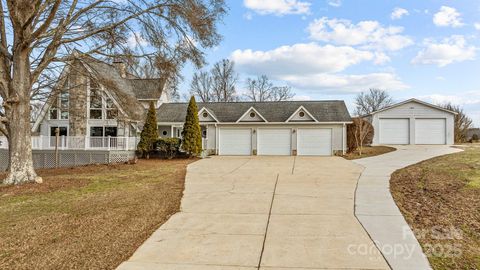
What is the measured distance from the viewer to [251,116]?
23.9 meters

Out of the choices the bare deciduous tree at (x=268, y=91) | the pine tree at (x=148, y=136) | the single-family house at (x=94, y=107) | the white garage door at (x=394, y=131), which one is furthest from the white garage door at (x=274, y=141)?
the bare deciduous tree at (x=268, y=91)

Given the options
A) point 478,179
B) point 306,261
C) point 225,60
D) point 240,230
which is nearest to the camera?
point 306,261

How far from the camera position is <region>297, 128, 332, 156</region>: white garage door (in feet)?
75.0

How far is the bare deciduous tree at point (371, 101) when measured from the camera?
5950 centimetres

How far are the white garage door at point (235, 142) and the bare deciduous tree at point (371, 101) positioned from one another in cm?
4084

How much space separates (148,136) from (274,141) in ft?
27.6

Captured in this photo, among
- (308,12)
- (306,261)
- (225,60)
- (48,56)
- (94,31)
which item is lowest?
(306,261)

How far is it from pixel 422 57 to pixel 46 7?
62.8 feet

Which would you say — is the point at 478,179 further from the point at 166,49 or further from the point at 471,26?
the point at 166,49

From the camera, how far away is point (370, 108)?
198 ft

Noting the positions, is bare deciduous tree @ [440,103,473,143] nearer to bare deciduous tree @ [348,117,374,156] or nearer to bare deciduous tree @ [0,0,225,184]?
bare deciduous tree @ [348,117,374,156]

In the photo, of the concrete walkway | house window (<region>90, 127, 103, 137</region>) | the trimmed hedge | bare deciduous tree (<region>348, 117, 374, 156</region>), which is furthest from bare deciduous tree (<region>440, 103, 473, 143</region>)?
house window (<region>90, 127, 103, 137</region>)

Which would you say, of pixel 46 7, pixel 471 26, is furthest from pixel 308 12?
pixel 46 7

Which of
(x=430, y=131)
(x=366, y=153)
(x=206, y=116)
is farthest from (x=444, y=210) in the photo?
(x=430, y=131)
